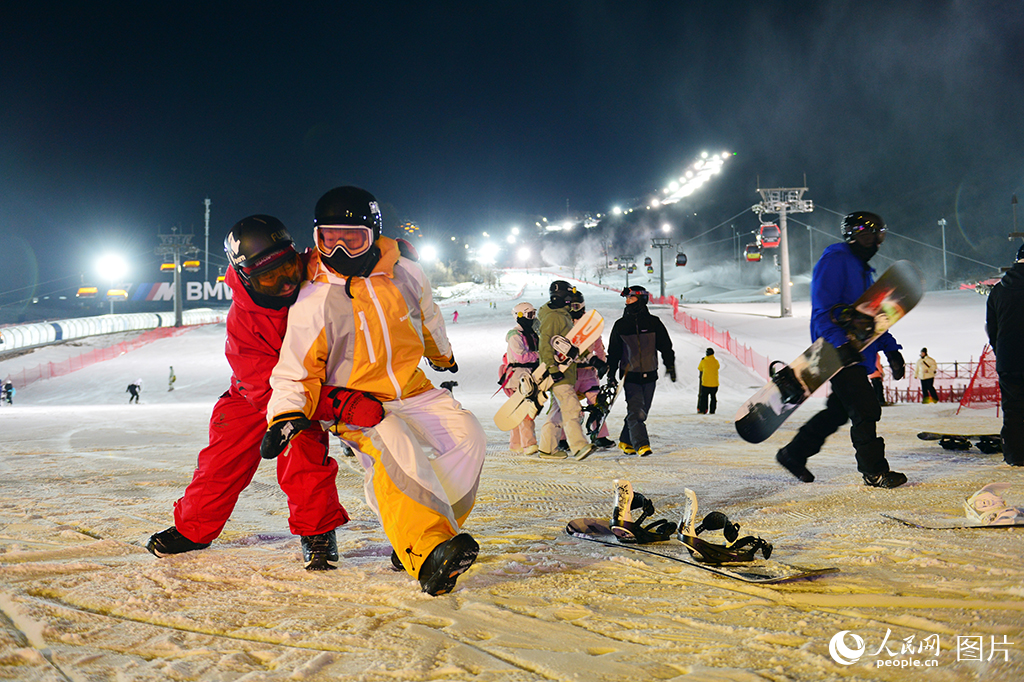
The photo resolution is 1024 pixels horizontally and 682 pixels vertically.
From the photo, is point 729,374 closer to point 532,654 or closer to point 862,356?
point 862,356

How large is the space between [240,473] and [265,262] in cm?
110

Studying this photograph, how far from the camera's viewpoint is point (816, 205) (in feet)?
282

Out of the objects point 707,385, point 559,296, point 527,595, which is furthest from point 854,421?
point 707,385

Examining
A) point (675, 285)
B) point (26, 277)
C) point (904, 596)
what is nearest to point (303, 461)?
point (904, 596)

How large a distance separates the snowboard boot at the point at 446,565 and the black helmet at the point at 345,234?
1.27 meters

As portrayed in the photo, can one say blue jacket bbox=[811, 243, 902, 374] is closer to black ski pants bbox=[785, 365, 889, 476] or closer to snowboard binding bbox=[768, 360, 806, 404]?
black ski pants bbox=[785, 365, 889, 476]

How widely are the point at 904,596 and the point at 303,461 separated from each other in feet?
8.53

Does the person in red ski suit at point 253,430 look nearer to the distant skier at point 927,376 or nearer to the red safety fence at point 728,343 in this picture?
the distant skier at point 927,376

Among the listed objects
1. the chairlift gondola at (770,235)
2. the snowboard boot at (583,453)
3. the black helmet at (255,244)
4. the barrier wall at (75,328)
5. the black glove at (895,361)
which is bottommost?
the snowboard boot at (583,453)

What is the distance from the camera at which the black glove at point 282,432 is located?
2.58m

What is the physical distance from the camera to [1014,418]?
5.18 metres

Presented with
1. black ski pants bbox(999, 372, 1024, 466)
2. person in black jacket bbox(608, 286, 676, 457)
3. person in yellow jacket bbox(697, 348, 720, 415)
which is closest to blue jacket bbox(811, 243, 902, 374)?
black ski pants bbox(999, 372, 1024, 466)

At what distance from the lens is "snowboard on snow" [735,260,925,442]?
4203mm

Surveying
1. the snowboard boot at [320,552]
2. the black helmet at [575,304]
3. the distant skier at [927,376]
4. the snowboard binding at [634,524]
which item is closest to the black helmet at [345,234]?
the snowboard boot at [320,552]
